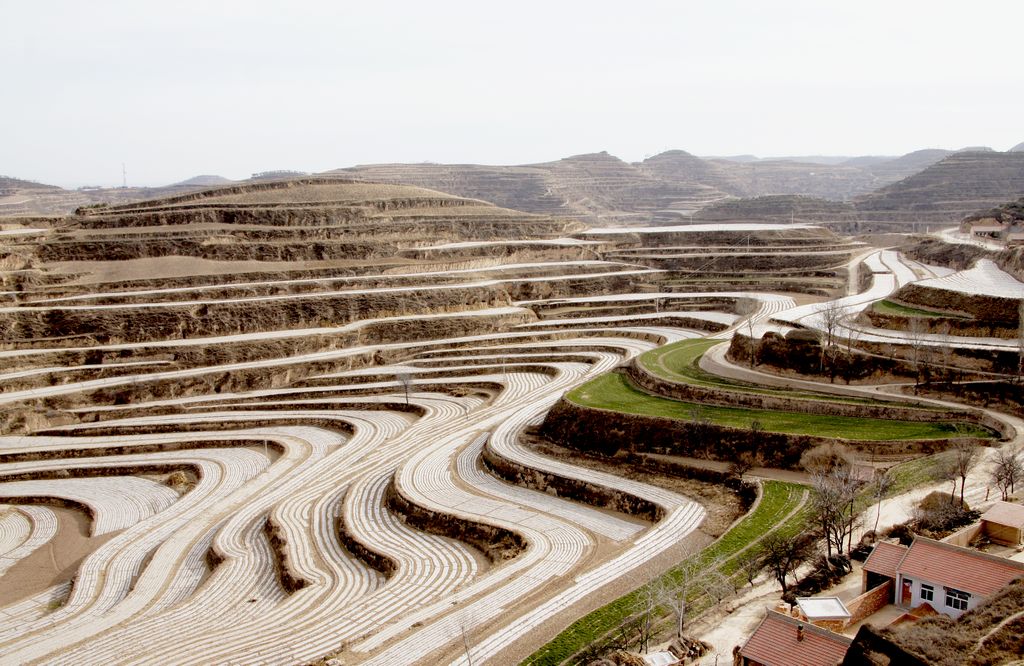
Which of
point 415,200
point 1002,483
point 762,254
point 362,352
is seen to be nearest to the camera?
point 1002,483

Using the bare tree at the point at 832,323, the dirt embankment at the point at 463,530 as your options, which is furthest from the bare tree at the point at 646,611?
the bare tree at the point at 832,323

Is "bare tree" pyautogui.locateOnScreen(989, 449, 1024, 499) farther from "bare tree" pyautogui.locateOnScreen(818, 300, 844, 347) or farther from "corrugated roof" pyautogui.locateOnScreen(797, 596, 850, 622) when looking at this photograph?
"bare tree" pyautogui.locateOnScreen(818, 300, 844, 347)

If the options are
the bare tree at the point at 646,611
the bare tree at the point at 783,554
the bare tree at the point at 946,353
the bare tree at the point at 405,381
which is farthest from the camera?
the bare tree at the point at 405,381

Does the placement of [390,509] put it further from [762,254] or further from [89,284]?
[762,254]

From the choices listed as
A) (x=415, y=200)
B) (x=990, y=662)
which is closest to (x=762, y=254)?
(x=415, y=200)

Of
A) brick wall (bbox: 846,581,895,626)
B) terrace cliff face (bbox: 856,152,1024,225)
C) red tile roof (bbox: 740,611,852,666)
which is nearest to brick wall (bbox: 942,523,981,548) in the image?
brick wall (bbox: 846,581,895,626)

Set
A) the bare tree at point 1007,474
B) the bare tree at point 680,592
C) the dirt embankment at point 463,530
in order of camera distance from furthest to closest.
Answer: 1. the dirt embankment at point 463,530
2. the bare tree at point 1007,474
3. the bare tree at point 680,592

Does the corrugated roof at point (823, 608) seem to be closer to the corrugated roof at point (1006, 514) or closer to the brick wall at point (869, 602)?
the brick wall at point (869, 602)

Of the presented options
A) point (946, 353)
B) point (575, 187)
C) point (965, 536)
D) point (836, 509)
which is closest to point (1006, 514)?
point (965, 536)
